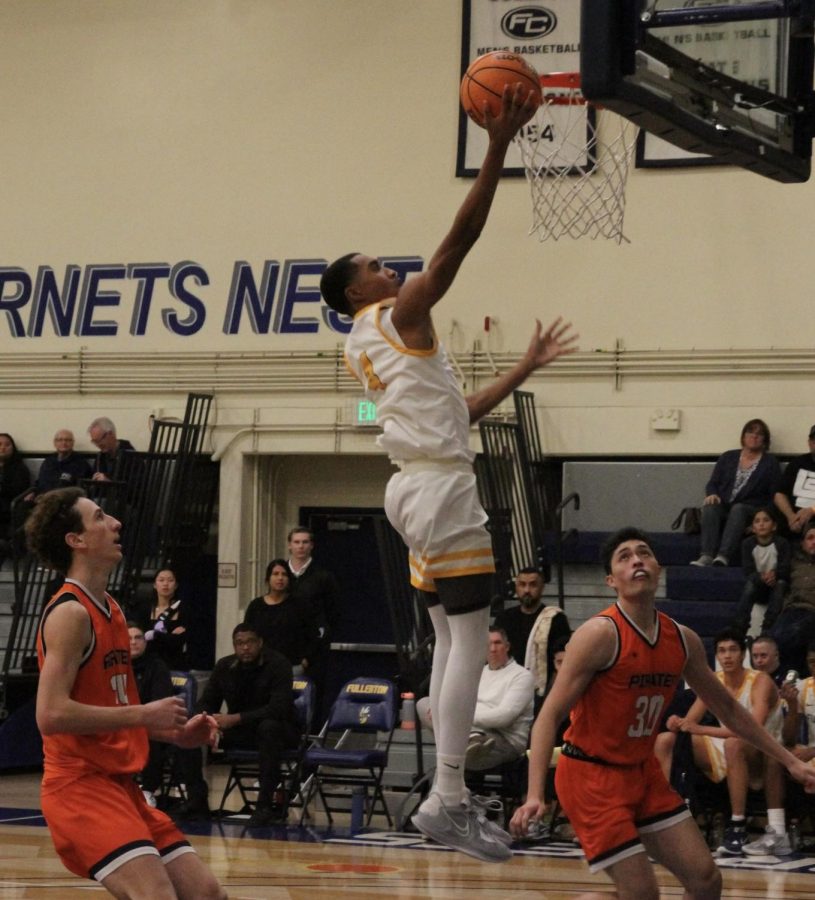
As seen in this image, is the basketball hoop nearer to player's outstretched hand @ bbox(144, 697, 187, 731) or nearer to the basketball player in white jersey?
the basketball player in white jersey

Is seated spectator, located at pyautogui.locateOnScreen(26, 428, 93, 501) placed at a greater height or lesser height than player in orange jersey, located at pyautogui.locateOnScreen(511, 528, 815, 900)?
greater

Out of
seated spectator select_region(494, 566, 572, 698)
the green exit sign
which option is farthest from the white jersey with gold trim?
the green exit sign

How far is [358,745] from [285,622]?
1208mm

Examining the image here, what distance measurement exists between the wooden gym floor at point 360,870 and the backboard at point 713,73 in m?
4.00

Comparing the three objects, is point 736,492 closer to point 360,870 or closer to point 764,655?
point 764,655

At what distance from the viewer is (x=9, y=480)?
1502cm

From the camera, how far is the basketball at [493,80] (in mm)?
4930

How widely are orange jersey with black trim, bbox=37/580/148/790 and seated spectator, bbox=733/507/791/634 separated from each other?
7678 millimetres

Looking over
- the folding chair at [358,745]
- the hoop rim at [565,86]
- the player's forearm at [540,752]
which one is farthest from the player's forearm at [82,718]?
the hoop rim at [565,86]

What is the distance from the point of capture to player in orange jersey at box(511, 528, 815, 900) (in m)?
5.34

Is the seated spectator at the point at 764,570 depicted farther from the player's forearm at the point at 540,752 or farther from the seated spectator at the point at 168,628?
the player's forearm at the point at 540,752

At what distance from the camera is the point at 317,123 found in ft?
50.0

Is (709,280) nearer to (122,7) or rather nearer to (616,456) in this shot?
(616,456)

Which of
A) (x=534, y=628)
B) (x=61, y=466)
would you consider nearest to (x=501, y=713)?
(x=534, y=628)
